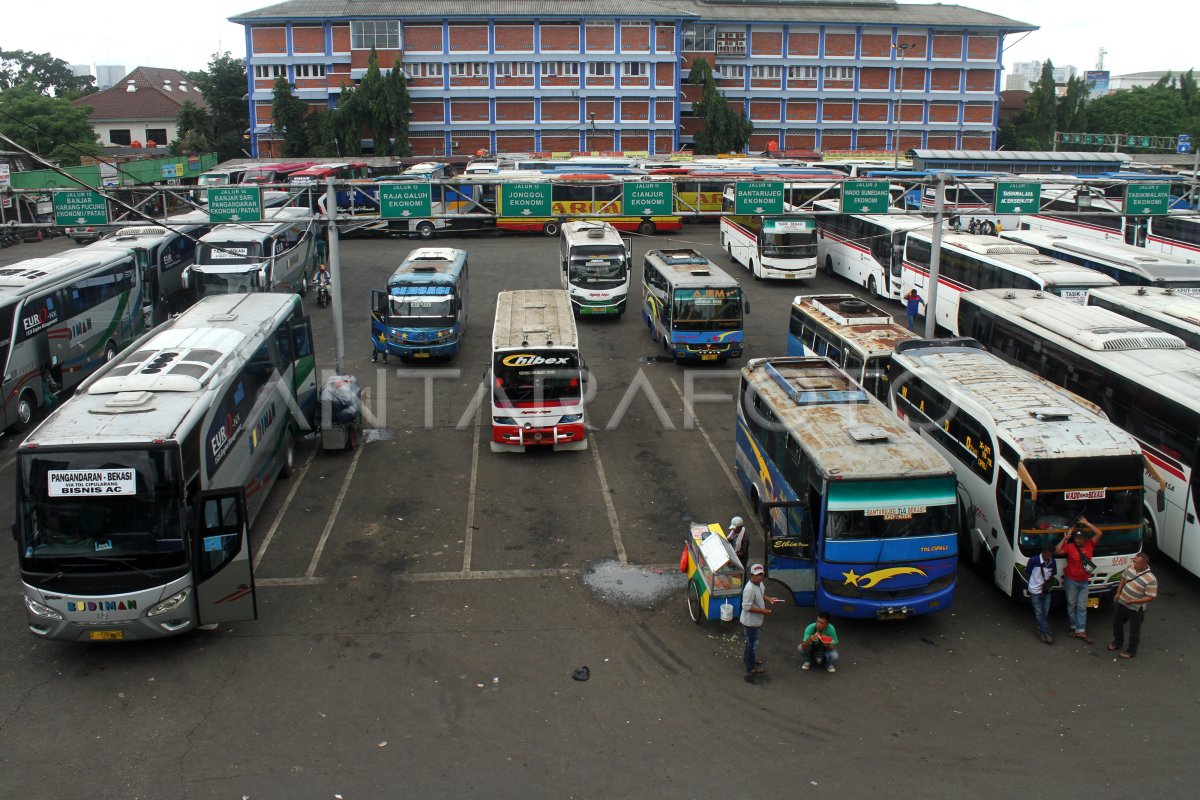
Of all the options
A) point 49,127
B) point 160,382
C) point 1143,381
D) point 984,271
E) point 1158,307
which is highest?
point 49,127

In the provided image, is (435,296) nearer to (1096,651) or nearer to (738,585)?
(738,585)

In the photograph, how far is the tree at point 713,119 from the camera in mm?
76812

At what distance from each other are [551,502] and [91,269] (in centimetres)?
1479

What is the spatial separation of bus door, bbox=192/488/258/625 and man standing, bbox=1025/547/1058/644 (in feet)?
33.0

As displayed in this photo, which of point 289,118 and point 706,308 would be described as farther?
point 289,118

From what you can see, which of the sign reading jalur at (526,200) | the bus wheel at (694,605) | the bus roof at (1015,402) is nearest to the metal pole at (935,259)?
the bus roof at (1015,402)

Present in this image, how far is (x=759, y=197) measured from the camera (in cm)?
2967

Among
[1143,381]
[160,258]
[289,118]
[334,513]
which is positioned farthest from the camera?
[289,118]

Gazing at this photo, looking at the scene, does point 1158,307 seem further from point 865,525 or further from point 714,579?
point 714,579

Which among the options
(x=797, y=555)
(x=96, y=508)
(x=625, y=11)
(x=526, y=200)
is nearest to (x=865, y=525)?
(x=797, y=555)

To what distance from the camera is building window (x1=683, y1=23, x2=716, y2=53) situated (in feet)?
264

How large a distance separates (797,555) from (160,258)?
82.4ft

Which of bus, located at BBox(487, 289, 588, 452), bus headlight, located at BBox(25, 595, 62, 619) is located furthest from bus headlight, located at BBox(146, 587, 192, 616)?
bus, located at BBox(487, 289, 588, 452)

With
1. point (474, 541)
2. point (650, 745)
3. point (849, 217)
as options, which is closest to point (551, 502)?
point (474, 541)
